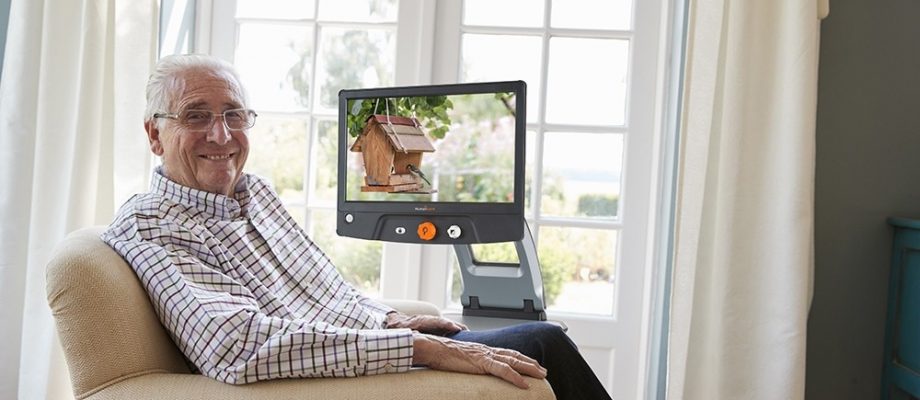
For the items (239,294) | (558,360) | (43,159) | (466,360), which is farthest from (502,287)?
(43,159)

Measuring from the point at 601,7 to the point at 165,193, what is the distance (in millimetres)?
1710

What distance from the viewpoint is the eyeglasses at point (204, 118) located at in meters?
1.82

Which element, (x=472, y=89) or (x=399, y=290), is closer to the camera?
(x=472, y=89)

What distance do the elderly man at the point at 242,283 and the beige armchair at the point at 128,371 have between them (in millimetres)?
33

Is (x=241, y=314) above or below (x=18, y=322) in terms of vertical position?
above

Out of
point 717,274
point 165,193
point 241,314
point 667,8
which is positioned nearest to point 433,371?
point 241,314

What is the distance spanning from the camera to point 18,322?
7.99 ft

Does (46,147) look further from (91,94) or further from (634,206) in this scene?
(634,206)

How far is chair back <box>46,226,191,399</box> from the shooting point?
1.45 meters

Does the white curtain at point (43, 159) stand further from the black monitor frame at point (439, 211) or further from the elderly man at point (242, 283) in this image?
the black monitor frame at point (439, 211)

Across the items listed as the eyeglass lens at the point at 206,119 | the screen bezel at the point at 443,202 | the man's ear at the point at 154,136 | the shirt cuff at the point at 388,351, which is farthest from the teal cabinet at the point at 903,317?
the man's ear at the point at 154,136

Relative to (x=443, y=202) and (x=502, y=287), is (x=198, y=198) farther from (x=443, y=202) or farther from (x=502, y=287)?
(x=502, y=287)

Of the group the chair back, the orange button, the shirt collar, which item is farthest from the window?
the chair back

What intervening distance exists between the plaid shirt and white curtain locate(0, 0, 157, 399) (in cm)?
68
